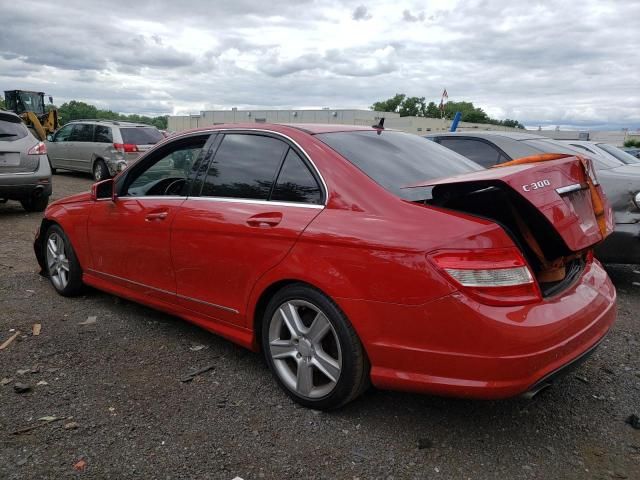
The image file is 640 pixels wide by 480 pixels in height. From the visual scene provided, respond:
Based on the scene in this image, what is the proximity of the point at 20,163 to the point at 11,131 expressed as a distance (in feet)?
1.86

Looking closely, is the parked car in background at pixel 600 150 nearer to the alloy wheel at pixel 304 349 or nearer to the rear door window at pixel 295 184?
the rear door window at pixel 295 184

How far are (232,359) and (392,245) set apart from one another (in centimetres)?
168

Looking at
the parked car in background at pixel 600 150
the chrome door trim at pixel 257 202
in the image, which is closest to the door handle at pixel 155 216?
the chrome door trim at pixel 257 202

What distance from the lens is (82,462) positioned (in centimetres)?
248

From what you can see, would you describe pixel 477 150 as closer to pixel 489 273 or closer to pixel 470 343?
pixel 489 273

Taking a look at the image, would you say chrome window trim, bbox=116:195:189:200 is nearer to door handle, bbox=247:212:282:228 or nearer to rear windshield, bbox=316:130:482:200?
door handle, bbox=247:212:282:228

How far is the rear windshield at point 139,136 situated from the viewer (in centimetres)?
1367

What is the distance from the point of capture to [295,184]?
119 inches

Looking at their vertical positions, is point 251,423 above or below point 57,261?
below

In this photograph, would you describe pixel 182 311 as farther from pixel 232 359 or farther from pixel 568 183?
pixel 568 183

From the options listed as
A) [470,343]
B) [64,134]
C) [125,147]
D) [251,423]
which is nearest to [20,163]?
[125,147]

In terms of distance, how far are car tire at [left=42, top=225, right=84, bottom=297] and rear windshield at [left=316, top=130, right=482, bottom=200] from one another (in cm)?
276

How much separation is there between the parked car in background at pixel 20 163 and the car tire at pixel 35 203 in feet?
1.14

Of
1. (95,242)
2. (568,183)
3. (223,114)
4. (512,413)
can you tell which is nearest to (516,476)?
(512,413)
